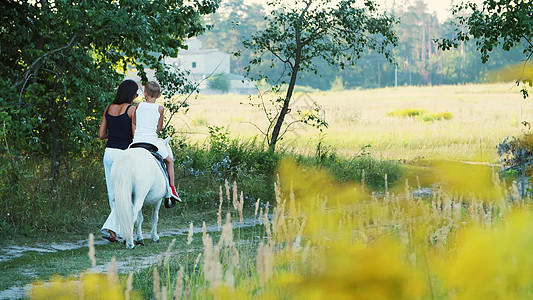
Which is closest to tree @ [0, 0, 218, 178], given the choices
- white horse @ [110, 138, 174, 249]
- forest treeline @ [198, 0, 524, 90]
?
white horse @ [110, 138, 174, 249]

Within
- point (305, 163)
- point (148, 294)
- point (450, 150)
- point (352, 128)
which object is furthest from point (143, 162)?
point (352, 128)

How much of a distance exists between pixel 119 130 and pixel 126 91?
1.80 feet

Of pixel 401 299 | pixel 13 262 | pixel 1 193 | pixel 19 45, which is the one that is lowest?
pixel 13 262

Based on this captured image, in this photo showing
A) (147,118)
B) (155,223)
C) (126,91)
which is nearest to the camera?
(147,118)

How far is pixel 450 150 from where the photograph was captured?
24078mm

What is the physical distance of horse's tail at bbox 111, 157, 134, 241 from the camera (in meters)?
8.53

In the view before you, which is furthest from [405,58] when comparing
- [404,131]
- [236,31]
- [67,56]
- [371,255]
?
[371,255]

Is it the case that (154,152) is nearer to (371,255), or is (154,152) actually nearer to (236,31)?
(371,255)

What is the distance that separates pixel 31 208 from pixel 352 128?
86.4ft

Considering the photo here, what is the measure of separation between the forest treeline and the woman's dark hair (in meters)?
75.9

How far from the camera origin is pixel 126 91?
9.40 meters

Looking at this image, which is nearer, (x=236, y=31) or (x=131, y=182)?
(x=131, y=182)

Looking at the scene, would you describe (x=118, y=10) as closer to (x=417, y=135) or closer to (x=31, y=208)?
(x=31, y=208)

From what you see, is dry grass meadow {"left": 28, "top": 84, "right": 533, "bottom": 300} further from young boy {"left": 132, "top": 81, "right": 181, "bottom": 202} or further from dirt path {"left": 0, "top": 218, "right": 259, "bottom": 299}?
young boy {"left": 132, "top": 81, "right": 181, "bottom": 202}
